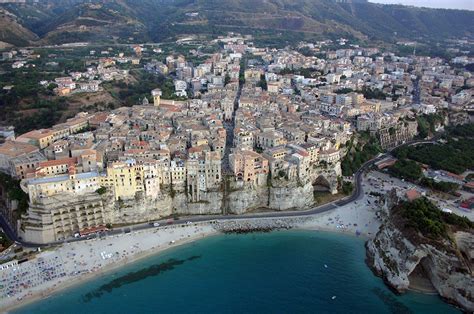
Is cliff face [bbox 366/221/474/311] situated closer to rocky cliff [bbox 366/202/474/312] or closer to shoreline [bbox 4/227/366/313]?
rocky cliff [bbox 366/202/474/312]

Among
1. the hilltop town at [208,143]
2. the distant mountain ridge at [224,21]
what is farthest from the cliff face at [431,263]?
the distant mountain ridge at [224,21]

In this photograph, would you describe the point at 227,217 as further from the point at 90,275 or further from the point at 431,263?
the point at 431,263

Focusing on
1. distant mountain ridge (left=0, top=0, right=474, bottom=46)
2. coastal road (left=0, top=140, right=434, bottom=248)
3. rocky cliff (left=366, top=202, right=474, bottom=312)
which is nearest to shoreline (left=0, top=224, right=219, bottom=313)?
coastal road (left=0, top=140, right=434, bottom=248)

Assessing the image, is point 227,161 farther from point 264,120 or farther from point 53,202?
point 53,202

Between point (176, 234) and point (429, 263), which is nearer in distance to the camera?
point (429, 263)

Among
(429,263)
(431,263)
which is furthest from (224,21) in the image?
(431,263)

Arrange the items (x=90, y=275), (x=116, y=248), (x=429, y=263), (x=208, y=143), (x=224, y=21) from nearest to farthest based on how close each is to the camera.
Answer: (x=429, y=263) < (x=90, y=275) < (x=116, y=248) < (x=208, y=143) < (x=224, y=21)

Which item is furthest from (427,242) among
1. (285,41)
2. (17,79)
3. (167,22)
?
(167,22)
